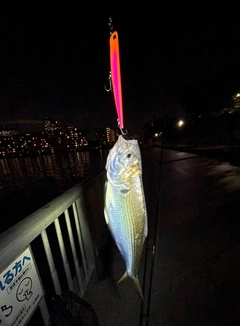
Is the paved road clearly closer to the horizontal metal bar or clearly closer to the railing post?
the railing post

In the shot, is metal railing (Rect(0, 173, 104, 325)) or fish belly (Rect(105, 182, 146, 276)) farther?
fish belly (Rect(105, 182, 146, 276))

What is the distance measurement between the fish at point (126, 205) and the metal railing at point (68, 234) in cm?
59

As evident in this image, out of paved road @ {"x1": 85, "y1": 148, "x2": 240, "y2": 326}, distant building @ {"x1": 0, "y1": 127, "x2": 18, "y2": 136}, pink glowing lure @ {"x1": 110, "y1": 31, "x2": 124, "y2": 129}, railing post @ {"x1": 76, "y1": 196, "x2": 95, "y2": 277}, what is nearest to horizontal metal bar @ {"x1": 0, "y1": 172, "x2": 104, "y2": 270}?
railing post @ {"x1": 76, "y1": 196, "x2": 95, "y2": 277}

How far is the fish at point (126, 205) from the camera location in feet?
5.29

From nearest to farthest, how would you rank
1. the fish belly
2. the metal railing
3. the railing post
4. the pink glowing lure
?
the metal railing
the fish belly
the pink glowing lure
the railing post

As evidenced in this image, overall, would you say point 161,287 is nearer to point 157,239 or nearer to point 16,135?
point 157,239

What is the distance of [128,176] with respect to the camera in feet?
5.37

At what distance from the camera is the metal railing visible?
125 cm

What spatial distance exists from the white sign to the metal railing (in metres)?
0.09

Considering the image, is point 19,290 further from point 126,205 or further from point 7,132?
point 7,132

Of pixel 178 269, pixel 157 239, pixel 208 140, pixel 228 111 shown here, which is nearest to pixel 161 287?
pixel 178 269

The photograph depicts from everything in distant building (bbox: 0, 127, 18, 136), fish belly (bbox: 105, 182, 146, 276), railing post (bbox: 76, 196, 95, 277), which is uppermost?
distant building (bbox: 0, 127, 18, 136)

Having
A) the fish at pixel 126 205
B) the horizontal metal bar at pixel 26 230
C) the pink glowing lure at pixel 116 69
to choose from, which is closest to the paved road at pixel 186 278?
the fish at pixel 126 205

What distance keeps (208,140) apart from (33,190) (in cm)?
2793
